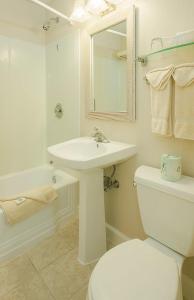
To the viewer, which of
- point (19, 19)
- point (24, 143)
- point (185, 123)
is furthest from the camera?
point (24, 143)

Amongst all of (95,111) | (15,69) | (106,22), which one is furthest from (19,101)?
(106,22)

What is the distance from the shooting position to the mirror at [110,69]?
4.99 feet

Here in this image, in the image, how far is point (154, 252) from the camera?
106cm

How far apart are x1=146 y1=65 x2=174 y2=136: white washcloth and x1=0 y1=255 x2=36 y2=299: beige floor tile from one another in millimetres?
1343

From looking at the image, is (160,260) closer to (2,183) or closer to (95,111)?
(95,111)

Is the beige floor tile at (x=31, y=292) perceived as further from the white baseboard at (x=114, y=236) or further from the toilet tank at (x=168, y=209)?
the toilet tank at (x=168, y=209)

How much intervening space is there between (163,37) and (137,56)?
21cm

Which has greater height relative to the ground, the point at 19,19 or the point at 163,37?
the point at 19,19

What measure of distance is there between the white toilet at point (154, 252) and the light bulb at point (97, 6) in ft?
3.99

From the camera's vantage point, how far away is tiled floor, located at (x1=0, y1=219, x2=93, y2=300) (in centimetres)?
135

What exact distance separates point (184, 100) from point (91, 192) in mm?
868

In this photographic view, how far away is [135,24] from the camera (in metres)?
1.38

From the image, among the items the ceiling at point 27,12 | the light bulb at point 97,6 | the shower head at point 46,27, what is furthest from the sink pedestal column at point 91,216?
the shower head at point 46,27

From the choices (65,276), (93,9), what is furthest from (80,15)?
(65,276)
